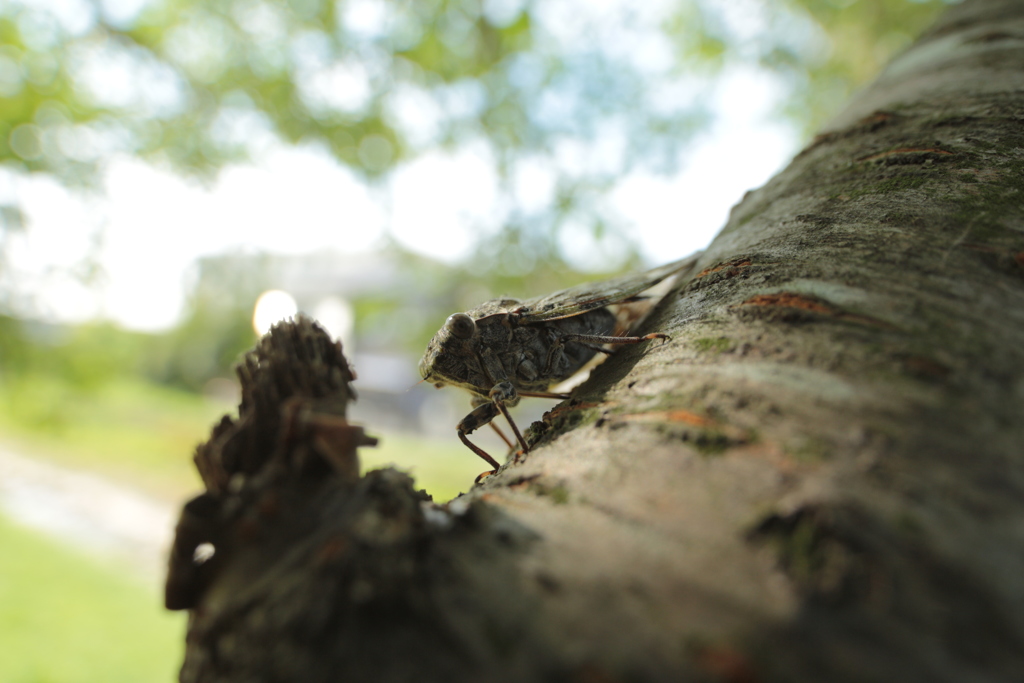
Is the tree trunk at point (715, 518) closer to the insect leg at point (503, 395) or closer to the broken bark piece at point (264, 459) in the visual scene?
the broken bark piece at point (264, 459)

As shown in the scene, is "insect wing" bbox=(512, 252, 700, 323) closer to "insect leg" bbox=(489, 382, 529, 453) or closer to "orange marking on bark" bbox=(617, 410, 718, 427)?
"insect leg" bbox=(489, 382, 529, 453)

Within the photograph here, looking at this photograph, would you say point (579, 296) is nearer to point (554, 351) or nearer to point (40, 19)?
point (554, 351)

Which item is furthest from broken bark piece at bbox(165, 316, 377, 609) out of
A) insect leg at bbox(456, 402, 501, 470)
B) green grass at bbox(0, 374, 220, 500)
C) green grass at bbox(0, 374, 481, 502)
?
green grass at bbox(0, 374, 220, 500)

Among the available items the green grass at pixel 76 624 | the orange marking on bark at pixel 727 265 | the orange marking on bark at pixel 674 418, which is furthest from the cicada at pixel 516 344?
the green grass at pixel 76 624

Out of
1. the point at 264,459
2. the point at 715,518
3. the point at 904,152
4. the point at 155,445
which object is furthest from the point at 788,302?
the point at 155,445

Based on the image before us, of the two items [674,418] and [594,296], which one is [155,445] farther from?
[674,418]
